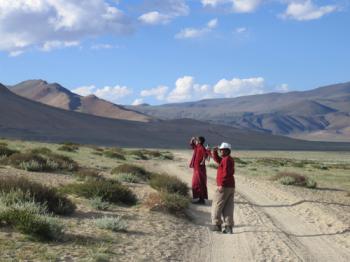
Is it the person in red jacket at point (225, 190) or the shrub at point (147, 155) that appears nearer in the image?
the person in red jacket at point (225, 190)

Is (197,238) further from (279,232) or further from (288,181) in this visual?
(288,181)

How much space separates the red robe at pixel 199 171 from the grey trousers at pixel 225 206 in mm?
4031

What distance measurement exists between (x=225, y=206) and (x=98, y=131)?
11705cm

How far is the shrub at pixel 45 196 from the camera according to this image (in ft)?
39.1

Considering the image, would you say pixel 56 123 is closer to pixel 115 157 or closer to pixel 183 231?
pixel 115 157

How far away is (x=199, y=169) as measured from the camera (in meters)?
16.5

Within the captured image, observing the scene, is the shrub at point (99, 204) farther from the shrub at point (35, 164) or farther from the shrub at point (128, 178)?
the shrub at point (35, 164)

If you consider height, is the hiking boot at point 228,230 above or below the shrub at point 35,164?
below

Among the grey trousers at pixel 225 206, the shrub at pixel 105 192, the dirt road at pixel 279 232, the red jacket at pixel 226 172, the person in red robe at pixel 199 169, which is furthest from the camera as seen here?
the person in red robe at pixel 199 169

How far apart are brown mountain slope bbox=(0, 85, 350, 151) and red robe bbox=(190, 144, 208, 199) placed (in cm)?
8781

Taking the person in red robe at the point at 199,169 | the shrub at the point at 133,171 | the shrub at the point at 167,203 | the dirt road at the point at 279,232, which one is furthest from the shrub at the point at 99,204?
the shrub at the point at 133,171

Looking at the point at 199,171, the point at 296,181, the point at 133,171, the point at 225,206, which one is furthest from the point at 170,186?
the point at 296,181

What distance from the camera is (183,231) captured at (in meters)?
12.3

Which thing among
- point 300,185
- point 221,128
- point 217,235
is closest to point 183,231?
point 217,235
